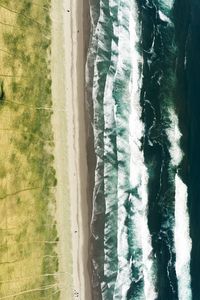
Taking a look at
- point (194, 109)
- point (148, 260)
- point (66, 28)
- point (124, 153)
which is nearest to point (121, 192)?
point (124, 153)

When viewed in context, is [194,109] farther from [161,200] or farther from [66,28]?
[66,28]

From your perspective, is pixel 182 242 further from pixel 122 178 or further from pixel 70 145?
pixel 70 145

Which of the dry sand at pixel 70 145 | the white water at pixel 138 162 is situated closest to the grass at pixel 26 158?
the dry sand at pixel 70 145

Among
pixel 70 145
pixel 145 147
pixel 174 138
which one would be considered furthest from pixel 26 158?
pixel 174 138

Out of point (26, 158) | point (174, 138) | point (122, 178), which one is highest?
point (174, 138)

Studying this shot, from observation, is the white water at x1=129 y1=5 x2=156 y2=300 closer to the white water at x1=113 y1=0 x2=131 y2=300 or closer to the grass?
the white water at x1=113 y1=0 x2=131 y2=300
